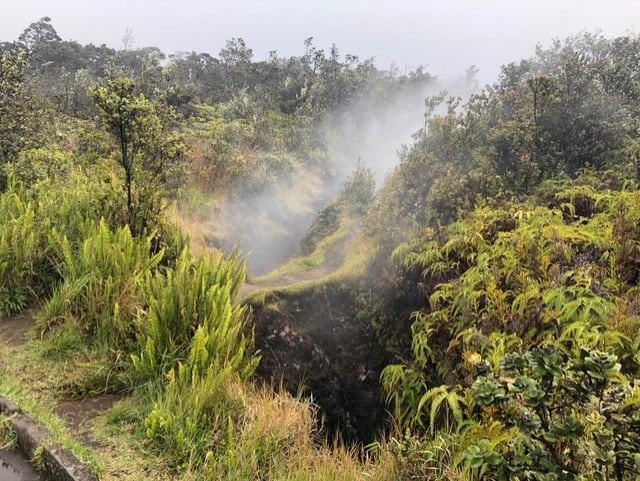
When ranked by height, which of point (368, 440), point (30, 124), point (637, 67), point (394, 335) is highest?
point (637, 67)

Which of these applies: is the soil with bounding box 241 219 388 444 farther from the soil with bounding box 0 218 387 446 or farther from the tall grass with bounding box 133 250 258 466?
the tall grass with bounding box 133 250 258 466

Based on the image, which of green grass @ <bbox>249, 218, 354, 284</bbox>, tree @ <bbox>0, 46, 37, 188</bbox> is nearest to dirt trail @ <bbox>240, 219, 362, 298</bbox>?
green grass @ <bbox>249, 218, 354, 284</bbox>

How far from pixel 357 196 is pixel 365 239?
16.1 feet

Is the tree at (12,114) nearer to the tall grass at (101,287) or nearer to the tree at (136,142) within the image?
the tree at (136,142)

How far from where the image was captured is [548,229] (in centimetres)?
579

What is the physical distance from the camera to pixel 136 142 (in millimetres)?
6992

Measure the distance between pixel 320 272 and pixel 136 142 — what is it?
388 centimetres

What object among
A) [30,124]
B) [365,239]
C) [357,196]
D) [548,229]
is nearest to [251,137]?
[357,196]

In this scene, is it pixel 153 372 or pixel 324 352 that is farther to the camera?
pixel 324 352

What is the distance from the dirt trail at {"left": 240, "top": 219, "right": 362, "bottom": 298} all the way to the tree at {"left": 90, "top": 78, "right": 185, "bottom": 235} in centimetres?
184

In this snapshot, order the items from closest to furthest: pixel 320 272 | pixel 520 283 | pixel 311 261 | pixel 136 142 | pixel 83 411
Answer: pixel 83 411 → pixel 520 283 → pixel 136 142 → pixel 320 272 → pixel 311 261

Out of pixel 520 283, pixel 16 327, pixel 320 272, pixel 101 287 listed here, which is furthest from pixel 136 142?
pixel 520 283

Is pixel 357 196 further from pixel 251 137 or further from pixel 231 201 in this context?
pixel 251 137

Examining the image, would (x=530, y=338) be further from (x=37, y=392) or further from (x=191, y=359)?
(x=37, y=392)
